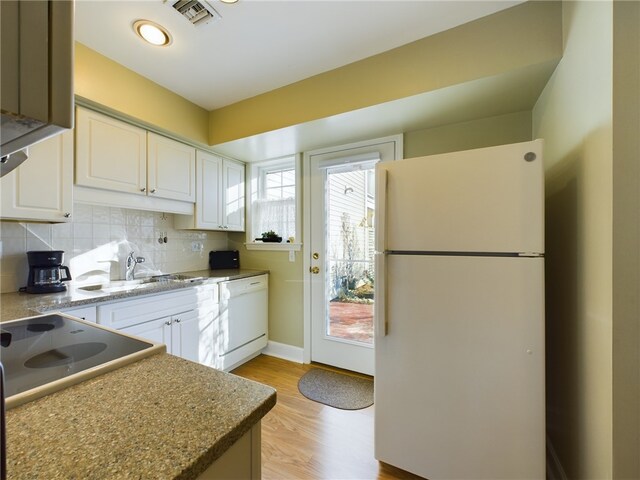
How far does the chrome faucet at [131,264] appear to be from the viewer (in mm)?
2217

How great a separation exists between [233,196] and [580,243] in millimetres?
2681

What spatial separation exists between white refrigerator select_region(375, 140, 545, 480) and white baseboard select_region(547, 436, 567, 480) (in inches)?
14.6

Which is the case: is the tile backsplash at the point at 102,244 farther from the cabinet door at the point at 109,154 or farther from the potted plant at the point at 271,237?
the potted plant at the point at 271,237

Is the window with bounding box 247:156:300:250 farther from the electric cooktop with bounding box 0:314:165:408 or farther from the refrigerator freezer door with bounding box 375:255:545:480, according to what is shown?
the electric cooktop with bounding box 0:314:165:408

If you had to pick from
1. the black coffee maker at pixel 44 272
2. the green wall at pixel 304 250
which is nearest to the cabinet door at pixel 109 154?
the black coffee maker at pixel 44 272

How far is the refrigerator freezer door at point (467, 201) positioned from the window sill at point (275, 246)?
4.58ft

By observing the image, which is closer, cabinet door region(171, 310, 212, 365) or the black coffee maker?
the black coffee maker

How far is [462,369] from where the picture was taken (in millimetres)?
1274

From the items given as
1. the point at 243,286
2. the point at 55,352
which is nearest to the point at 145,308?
the point at 243,286

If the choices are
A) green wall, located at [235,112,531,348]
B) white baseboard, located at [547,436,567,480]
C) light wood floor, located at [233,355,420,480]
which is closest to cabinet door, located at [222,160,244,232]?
green wall, located at [235,112,531,348]

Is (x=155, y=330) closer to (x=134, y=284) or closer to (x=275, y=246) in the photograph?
(x=134, y=284)

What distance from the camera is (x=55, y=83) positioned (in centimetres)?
27

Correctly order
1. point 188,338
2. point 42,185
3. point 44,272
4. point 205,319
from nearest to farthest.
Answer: point 42,185 → point 44,272 → point 188,338 → point 205,319

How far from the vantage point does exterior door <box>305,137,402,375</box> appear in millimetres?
2430
